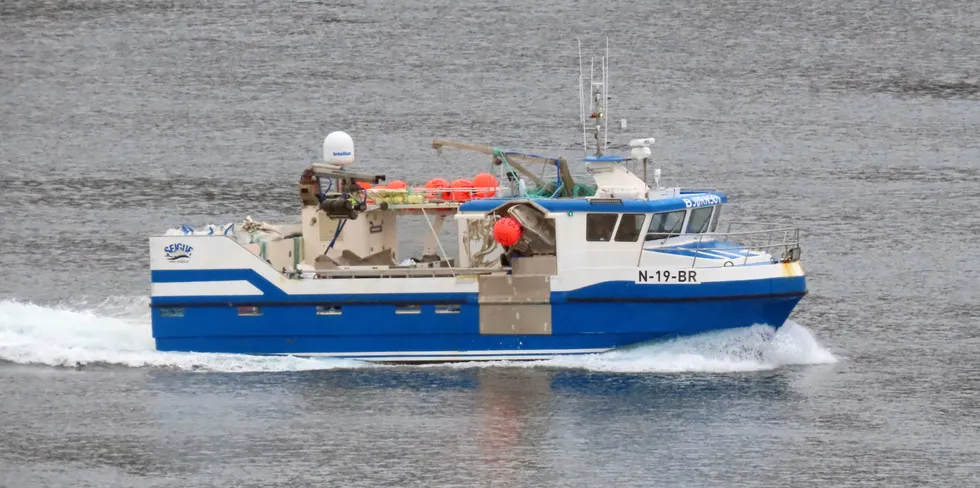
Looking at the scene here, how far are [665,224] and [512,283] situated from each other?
2.65 m

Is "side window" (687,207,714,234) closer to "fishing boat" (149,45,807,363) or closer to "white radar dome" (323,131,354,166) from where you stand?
"fishing boat" (149,45,807,363)

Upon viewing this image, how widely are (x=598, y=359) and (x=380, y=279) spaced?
3.71 meters

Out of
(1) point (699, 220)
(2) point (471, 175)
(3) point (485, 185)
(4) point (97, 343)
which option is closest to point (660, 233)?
(1) point (699, 220)

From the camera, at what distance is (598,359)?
29688mm

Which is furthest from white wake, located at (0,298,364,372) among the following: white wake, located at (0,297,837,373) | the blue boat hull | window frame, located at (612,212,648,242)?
window frame, located at (612,212,648,242)

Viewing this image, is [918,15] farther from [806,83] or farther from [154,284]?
[154,284]

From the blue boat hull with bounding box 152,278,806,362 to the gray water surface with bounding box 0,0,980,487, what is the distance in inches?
13.6

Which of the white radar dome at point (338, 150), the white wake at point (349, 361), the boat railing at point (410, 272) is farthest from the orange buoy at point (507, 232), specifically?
the white radar dome at point (338, 150)

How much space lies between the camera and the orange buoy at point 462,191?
3112 centimetres

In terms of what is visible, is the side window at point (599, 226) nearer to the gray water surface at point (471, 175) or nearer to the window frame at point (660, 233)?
the window frame at point (660, 233)

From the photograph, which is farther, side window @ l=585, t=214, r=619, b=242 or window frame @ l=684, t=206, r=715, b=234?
window frame @ l=684, t=206, r=715, b=234

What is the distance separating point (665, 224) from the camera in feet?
98.4

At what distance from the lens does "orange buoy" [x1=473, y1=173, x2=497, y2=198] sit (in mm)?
31188

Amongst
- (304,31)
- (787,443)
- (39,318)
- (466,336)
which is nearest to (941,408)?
(787,443)
